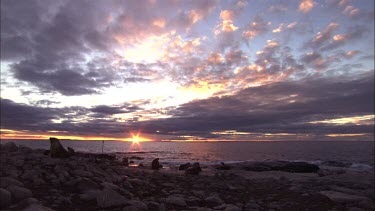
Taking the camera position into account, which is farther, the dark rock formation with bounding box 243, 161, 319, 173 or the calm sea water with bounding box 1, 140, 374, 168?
the calm sea water with bounding box 1, 140, 374, 168

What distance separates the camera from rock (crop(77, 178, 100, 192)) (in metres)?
10.4

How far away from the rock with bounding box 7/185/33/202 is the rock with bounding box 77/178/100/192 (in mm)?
1865

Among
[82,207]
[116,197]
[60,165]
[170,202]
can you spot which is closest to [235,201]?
[170,202]

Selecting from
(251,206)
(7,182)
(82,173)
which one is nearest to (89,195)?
(7,182)

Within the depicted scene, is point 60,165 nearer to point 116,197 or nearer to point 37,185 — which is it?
point 37,185

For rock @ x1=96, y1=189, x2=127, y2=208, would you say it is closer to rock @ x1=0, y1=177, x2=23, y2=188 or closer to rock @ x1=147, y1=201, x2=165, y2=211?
rock @ x1=147, y1=201, x2=165, y2=211

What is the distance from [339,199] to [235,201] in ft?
15.6

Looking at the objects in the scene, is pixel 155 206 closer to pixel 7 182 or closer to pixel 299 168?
pixel 7 182

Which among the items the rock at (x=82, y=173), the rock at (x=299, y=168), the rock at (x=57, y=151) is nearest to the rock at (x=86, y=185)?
the rock at (x=82, y=173)

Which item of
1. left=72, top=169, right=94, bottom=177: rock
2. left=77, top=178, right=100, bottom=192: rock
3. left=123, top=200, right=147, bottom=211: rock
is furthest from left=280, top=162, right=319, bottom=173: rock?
left=123, top=200, right=147, bottom=211: rock

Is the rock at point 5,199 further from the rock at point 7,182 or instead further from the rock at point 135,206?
the rock at point 135,206

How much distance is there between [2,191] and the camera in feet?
25.8

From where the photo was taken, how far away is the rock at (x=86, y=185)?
1040 centimetres

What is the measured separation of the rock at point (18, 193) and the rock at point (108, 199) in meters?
2.01
